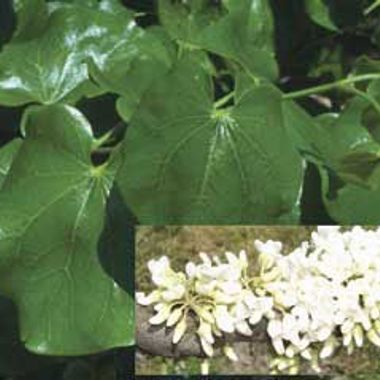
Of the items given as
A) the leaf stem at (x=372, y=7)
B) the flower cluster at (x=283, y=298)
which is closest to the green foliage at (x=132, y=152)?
the flower cluster at (x=283, y=298)

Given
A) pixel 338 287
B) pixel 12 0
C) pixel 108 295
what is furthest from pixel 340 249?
pixel 12 0

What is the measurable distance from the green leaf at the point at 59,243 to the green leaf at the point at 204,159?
120 mm

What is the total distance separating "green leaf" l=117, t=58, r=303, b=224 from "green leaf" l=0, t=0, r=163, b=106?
0.26 m

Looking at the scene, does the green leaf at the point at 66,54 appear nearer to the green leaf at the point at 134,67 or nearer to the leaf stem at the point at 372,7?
the green leaf at the point at 134,67

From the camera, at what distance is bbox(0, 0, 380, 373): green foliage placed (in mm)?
1373

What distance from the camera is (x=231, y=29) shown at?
156 centimetres

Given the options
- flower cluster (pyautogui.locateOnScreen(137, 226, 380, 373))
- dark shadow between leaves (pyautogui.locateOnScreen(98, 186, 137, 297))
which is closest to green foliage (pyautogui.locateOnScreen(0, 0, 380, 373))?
dark shadow between leaves (pyautogui.locateOnScreen(98, 186, 137, 297))

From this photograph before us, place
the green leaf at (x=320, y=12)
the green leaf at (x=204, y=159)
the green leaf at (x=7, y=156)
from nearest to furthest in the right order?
the green leaf at (x=204, y=159) < the green leaf at (x=7, y=156) < the green leaf at (x=320, y=12)

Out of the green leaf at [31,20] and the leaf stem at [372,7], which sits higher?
the green leaf at [31,20]

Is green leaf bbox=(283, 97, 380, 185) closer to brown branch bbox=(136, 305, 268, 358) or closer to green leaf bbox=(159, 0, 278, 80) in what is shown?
green leaf bbox=(159, 0, 278, 80)

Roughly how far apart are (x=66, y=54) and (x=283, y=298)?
57 centimetres

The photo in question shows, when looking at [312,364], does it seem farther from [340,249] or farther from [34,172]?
[34,172]

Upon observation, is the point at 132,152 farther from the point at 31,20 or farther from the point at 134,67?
the point at 31,20

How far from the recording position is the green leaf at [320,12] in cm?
185
